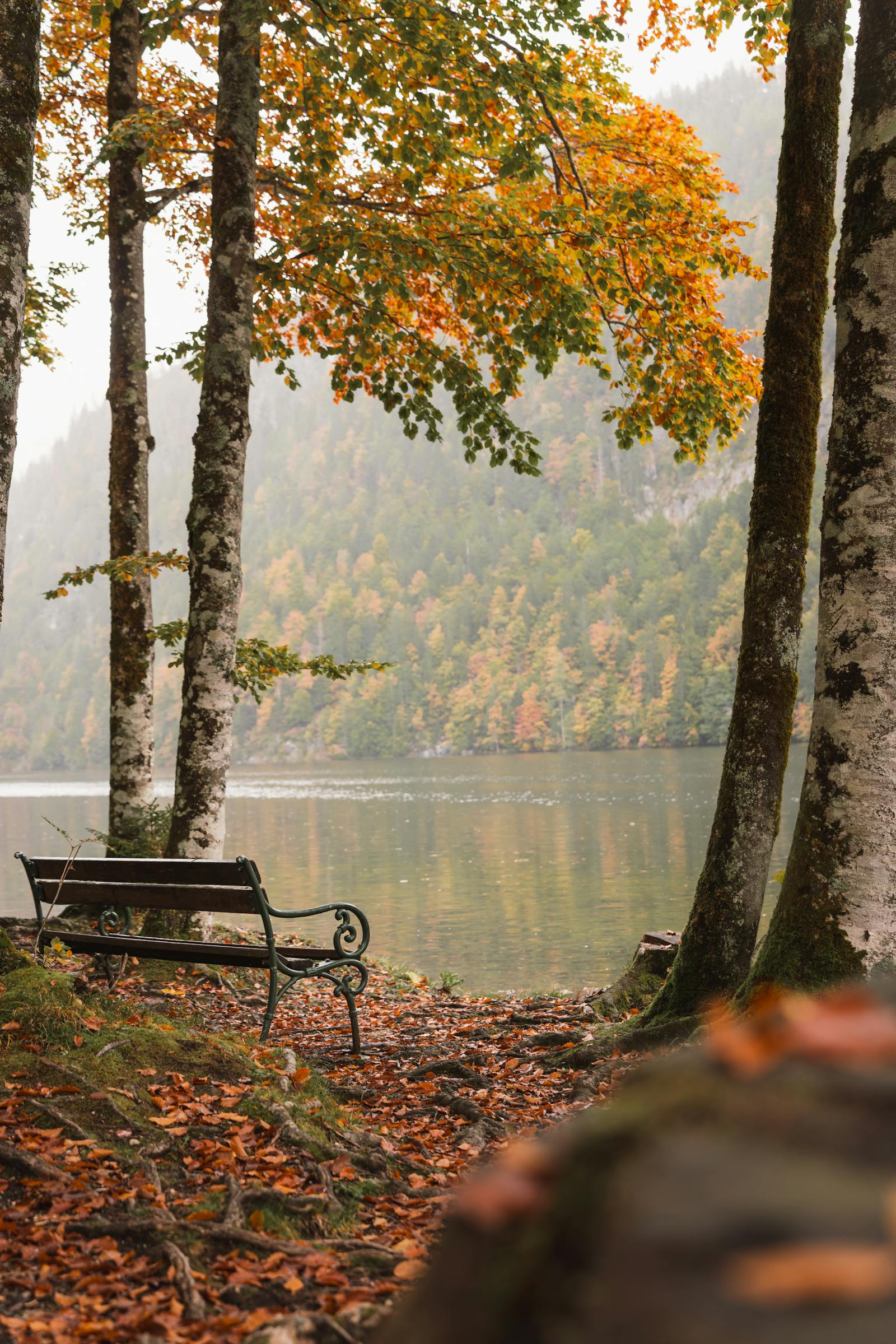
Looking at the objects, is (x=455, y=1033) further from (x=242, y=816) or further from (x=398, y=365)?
(x=242, y=816)

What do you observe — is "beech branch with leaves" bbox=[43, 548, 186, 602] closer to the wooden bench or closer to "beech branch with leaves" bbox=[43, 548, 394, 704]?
"beech branch with leaves" bbox=[43, 548, 394, 704]

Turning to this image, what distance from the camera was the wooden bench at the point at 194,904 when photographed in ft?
18.3

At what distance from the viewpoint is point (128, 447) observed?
9.62 m

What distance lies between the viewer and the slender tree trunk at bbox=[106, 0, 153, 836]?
9.34 meters

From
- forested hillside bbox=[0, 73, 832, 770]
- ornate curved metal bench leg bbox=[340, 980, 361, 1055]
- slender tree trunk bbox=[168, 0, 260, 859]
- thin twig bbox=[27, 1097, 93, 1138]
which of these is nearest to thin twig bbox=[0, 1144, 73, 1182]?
thin twig bbox=[27, 1097, 93, 1138]

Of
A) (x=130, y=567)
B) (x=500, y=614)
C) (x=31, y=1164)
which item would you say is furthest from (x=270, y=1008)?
(x=500, y=614)

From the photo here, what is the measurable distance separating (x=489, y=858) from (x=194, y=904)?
20.6 meters

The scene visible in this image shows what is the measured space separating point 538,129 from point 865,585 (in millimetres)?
5921

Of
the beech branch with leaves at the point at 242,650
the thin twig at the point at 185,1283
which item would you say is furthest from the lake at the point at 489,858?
the thin twig at the point at 185,1283

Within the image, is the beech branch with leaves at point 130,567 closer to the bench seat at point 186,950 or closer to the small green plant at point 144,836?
the small green plant at point 144,836

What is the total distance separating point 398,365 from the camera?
980cm

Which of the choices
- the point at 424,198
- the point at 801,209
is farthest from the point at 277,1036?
the point at 424,198

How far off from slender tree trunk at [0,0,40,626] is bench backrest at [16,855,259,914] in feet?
6.59

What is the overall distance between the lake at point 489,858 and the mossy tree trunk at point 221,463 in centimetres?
576
